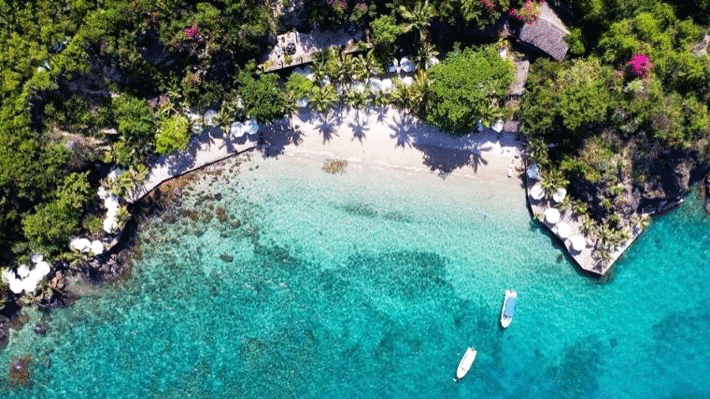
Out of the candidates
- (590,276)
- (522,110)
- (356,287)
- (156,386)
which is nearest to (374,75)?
(522,110)

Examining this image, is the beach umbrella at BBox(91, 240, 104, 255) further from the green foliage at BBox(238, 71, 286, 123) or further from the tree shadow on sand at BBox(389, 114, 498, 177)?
the tree shadow on sand at BBox(389, 114, 498, 177)

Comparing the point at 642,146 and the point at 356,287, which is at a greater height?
the point at 642,146

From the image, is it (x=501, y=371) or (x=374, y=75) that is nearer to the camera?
(x=374, y=75)

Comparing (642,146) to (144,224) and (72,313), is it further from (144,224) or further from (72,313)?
(72,313)

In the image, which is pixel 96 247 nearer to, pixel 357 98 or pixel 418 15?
pixel 357 98

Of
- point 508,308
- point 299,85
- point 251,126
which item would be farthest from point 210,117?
point 508,308

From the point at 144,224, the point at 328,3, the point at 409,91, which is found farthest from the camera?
the point at 144,224

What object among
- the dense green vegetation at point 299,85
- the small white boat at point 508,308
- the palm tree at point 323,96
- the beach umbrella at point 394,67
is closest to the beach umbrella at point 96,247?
the dense green vegetation at point 299,85
